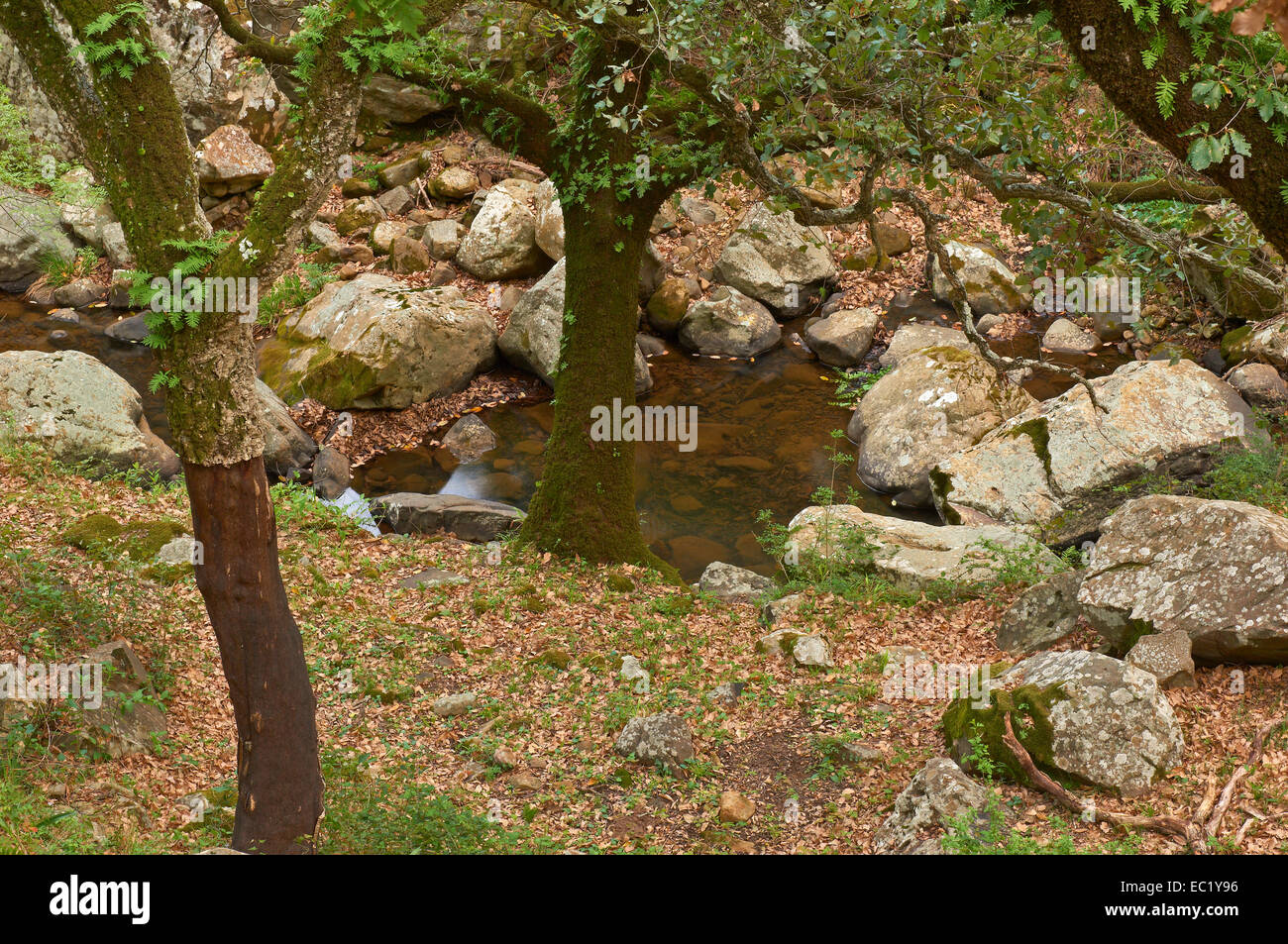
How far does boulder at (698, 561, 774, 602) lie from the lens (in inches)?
383

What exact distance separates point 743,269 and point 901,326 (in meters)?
3.09

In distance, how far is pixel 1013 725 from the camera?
5789 millimetres

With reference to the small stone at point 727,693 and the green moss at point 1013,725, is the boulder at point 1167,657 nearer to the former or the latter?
the green moss at point 1013,725

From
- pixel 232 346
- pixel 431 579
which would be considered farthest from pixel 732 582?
pixel 232 346

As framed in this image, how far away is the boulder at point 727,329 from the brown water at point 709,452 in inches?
10.3

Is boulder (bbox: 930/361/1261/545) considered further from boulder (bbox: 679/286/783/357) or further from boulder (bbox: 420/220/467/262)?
boulder (bbox: 420/220/467/262)

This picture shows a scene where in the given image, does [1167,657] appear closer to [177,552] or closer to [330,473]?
[177,552]

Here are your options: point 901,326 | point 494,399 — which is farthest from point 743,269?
point 494,399

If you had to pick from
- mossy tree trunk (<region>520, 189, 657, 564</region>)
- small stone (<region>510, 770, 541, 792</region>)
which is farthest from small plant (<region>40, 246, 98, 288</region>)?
small stone (<region>510, 770, 541, 792</region>)

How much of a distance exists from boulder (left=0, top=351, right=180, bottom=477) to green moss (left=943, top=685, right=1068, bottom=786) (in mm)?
9592

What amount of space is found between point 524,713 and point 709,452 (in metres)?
7.26

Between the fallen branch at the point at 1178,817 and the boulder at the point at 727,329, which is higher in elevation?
the boulder at the point at 727,329

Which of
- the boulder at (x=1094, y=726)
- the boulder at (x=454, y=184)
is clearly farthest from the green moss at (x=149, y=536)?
the boulder at (x=454, y=184)

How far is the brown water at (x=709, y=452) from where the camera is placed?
12.4 m
